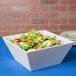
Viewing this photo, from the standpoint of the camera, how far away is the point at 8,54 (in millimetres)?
1598

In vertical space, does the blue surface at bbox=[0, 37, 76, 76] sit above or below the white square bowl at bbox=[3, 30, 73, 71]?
below

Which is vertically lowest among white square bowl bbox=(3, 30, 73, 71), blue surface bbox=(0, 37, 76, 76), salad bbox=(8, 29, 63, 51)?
blue surface bbox=(0, 37, 76, 76)

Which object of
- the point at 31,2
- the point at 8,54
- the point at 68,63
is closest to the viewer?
the point at 68,63

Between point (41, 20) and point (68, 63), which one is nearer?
point (68, 63)

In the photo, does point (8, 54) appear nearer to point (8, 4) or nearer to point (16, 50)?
point (16, 50)

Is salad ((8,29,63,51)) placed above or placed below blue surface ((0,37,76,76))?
above

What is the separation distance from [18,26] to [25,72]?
1919 mm

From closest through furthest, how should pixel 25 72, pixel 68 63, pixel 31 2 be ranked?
pixel 25 72
pixel 68 63
pixel 31 2

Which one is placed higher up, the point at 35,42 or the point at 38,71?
the point at 35,42

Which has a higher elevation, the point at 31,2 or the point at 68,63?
the point at 31,2

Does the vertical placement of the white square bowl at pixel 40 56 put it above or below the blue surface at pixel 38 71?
above

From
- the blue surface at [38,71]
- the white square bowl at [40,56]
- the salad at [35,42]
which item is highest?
the salad at [35,42]

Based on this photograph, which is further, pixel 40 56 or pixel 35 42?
pixel 35 42

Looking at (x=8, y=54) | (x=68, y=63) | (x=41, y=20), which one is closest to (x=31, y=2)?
(x=41, y=20)
